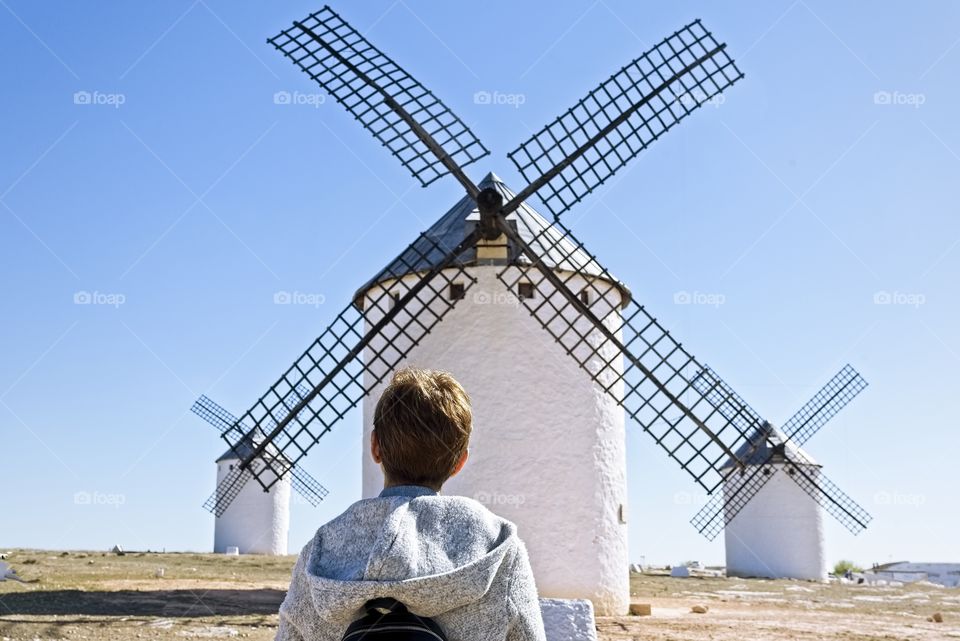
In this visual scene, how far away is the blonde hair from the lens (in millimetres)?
1687

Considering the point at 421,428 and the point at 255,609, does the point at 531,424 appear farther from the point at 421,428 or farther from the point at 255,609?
the point at 421,428

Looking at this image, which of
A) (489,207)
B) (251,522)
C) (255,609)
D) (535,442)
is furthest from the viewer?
(251,522)

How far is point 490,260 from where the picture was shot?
11.9m

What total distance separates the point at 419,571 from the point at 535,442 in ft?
34.2

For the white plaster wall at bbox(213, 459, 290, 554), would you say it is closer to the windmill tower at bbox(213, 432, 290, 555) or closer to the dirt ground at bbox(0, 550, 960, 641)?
the windmill tower at bbox(213, 432, 290, 555)

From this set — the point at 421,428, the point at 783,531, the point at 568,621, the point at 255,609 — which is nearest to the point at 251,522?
the point at 783,531

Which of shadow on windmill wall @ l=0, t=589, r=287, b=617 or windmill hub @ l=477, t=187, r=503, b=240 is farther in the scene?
windmill hub @ l=477, t=187, r=503, b=240

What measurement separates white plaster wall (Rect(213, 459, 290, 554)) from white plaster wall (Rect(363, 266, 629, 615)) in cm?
2083

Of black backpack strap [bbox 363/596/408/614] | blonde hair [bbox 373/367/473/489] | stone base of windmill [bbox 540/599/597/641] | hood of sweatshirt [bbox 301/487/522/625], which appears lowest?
stone base of windmill [bbox 540/599/597/641]

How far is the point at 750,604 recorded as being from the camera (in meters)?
16.1

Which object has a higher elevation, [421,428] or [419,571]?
[421,428]

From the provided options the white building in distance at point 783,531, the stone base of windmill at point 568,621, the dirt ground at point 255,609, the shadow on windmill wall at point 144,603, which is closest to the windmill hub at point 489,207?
the dirt ground at point 255,609

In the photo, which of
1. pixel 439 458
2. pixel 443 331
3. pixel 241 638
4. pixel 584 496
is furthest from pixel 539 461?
pixel 439 458

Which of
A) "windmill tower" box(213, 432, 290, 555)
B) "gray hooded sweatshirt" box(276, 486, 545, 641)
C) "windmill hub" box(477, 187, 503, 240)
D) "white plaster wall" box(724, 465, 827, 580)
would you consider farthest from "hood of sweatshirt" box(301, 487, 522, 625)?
"windmill tower" box(213, 432, 290, 555)
